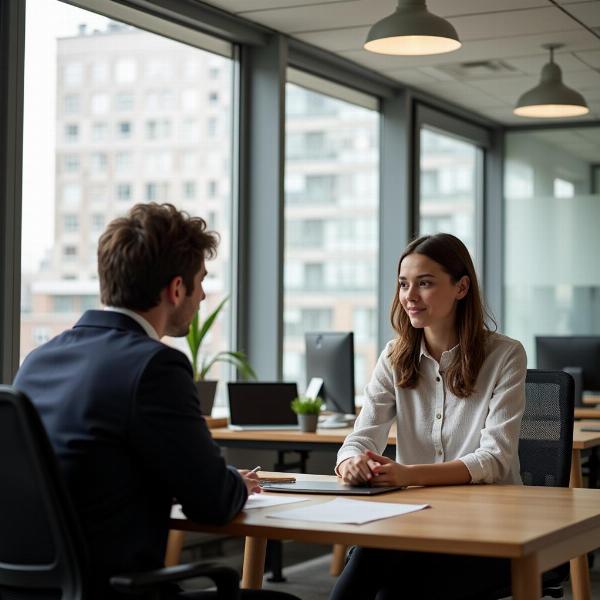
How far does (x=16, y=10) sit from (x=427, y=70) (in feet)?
10.4

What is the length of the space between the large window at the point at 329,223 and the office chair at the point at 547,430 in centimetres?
299

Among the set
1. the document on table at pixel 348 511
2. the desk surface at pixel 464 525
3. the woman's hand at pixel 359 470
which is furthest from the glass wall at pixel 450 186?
the document on table at pixel 348 511

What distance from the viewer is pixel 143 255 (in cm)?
211

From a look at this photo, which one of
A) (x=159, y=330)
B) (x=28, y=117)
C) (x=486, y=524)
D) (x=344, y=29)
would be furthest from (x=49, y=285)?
(x=486, y=524)

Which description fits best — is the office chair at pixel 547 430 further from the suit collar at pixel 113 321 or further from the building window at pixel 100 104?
the building window at pixel 100 104

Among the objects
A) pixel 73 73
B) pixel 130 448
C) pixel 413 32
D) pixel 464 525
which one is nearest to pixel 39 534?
pixel 130 448

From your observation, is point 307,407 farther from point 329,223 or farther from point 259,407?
point 329,223

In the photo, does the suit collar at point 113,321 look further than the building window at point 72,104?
No

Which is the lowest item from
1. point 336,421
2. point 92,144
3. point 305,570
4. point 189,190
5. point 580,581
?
point 305,570

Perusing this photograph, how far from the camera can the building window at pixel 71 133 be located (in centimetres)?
482

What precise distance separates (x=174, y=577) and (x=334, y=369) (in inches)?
124

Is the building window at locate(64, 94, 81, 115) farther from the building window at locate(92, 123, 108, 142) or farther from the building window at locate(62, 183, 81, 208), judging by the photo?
the building window at locate(62, 183, 81, 208)

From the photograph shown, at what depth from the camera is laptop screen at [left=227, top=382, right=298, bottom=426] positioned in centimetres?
477

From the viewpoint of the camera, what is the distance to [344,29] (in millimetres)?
5863
